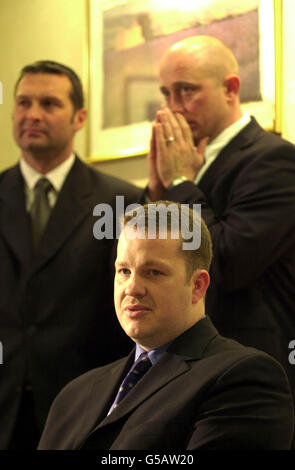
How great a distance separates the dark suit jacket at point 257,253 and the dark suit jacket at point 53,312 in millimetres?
428

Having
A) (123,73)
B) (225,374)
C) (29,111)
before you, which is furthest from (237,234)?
(123,73)

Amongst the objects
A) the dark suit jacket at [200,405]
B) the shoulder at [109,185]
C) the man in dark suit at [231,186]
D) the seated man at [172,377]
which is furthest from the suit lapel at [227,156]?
the dark suit jacket at [200,405]

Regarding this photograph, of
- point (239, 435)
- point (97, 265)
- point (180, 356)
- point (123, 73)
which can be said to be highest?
point (123, 73)

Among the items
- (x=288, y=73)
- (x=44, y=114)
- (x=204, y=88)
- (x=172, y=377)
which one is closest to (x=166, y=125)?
(x=204, y=88)

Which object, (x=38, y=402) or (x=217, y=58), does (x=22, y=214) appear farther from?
(x=217, y=58)

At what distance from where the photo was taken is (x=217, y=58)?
2.04 m

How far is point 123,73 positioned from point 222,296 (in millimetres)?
1233

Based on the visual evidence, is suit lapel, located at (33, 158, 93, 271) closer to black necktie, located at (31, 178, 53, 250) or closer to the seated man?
black necktie, located at (31, 178, 53, 250)

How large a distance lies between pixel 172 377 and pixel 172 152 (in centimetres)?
77

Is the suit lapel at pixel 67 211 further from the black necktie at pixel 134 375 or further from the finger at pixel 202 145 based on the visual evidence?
the black necktie at pixel 134 375

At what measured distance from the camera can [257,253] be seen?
A: 1.74 meters

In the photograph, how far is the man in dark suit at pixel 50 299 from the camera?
210cm

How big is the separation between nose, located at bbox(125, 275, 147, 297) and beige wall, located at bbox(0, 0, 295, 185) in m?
1.21

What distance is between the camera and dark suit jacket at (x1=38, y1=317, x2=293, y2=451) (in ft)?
4.15
